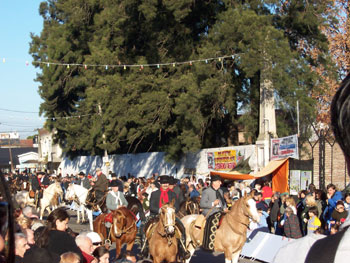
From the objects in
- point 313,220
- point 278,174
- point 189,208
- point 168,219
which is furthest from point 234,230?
point 278,174

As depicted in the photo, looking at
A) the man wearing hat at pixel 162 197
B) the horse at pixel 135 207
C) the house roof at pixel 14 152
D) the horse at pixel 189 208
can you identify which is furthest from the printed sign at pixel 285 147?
the house roof at pixel 14 152

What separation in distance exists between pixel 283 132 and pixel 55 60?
21.7m

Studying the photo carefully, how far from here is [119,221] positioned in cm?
1553

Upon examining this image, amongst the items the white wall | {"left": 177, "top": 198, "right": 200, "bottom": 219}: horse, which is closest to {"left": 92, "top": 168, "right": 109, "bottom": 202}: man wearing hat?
{"left": 177, "top": 198, "right": 200, "bottom": 219}: horse

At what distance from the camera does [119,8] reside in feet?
119

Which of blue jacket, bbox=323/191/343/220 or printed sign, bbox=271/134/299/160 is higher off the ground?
printed sign, bbox=271/134/299/160

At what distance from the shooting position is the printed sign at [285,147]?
947 inches

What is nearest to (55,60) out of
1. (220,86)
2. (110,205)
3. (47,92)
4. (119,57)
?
(47,92)

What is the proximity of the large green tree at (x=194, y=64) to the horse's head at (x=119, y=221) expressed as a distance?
49.8 ft

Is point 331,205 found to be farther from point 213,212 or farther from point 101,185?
point 101,185

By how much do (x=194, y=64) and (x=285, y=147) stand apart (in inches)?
336

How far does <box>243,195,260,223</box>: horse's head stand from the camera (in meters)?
13.8

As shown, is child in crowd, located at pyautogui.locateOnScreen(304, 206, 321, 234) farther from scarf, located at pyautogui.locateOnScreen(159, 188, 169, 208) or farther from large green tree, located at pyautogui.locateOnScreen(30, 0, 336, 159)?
large green tree, located at pyautogui.locateOnScreen(30, 0, 336, 159)

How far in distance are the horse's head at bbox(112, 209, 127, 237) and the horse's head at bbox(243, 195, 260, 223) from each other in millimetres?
3219
